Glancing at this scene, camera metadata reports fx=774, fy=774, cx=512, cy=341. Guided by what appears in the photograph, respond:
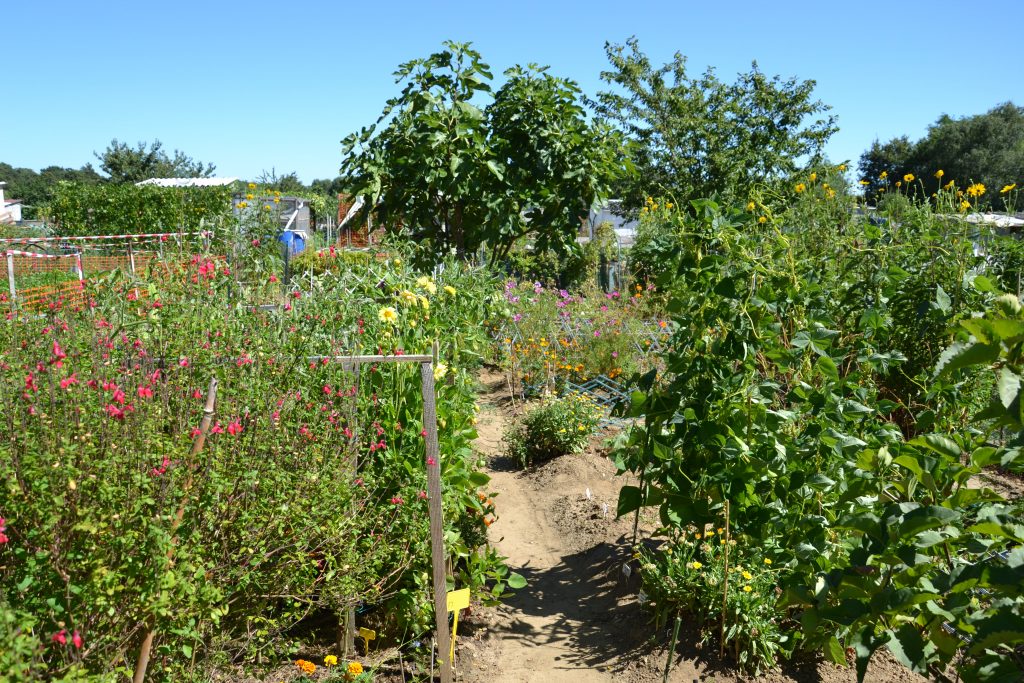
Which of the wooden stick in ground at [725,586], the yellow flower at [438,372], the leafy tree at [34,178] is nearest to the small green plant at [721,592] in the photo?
the wooden stick in ground at [725,586]

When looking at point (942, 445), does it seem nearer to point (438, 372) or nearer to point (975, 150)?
point (438, 372)

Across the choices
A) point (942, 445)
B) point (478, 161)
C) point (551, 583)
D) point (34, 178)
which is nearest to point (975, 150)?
point (478, 161)

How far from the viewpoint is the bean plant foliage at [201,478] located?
71.9 inches

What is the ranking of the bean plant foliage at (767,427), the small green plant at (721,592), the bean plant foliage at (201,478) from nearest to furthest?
1. the bean plant foliage at (201,478)
2. the bean plant foliage at (767,427)
3. the small green plant at (721,592)

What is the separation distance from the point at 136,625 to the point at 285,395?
0.77 m

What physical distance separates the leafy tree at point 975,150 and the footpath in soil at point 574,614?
39646 mm

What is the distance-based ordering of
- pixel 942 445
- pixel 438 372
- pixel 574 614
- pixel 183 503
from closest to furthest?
pixel 942 445 → pixel 183 503 → pixel 438 372 → pixel 574 614

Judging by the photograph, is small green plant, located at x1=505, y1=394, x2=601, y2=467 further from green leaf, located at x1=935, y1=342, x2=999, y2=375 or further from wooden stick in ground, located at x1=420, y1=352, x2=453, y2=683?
green leaf, located at x1=935, y1=342, x2=999, y2=375

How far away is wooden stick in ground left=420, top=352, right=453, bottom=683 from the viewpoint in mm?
2893

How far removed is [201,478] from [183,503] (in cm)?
9

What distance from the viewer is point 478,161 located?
22.3ft

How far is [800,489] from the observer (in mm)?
2691

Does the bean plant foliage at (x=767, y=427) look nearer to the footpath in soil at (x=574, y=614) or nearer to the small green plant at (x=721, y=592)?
the small green plant at (x=721, y=592)

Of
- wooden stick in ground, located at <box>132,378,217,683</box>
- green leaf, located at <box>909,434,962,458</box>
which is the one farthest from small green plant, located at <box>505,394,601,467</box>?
Result: green leaf, located at <box>909,434,962,458</box>
